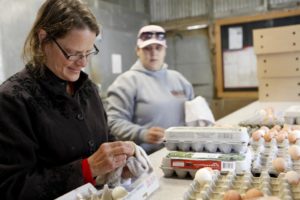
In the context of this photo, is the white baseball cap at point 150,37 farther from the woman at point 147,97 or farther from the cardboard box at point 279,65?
the cardboard box at point 279,65

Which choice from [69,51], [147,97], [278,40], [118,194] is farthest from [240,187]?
[278,40]

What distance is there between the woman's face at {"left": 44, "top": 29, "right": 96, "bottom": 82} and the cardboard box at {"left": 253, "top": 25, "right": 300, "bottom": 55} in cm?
225

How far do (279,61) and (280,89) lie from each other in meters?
0.27

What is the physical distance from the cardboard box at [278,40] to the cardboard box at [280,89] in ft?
0.92

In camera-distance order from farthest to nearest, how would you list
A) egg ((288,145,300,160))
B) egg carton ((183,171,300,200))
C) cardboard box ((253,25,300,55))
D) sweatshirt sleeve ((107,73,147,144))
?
cardboard box ((253,25,300,55)) → sweatshirt sleeve ((107,73,147,144)) → egg ((288,145,300,160)) → egg carton ((183,171,300,200))

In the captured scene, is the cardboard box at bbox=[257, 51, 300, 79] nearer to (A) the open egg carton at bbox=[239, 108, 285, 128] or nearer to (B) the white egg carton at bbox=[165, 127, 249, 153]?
(A) the open egg carton at bbox=[239, 108, 285, 128]

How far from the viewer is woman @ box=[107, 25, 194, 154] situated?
2.01 m

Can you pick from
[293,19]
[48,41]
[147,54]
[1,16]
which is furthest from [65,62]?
Answer: [293,19]

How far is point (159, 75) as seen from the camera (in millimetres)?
2162

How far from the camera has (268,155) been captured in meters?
1.27

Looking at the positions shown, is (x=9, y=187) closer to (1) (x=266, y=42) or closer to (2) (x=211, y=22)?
(1) (x=266, y=42)

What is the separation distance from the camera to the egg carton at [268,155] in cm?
113

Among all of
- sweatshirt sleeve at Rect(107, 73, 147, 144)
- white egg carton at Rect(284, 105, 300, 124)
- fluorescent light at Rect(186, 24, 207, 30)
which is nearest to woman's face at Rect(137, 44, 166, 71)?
sweatshirt sleeve at Rect(107, 73, 147, 144)

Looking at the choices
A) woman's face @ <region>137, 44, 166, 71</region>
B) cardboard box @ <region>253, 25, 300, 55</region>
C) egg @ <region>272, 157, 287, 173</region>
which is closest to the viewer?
egg @ <region>272, 157, 287, 173</region>
